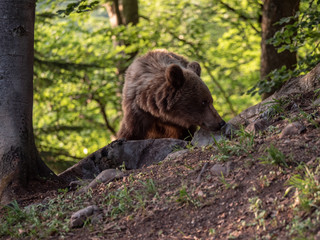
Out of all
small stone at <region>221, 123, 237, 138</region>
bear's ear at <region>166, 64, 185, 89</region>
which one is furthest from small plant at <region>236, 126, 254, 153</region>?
bear's ear at <region>166, 64, 185, 89</region>

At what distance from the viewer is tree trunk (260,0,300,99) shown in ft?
26.1

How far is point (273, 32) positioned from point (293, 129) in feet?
16.4

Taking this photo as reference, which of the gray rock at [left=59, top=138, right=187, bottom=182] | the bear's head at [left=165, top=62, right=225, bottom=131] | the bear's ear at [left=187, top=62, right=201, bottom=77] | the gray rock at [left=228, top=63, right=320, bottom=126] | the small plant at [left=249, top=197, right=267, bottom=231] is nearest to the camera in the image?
the small plant at [left=249, top=197, right=267, bottom=231]

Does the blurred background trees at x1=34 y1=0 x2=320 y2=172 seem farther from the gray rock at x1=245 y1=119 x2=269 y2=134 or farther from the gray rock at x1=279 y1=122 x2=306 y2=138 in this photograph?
the gray rock at x1=279 y1=122 x2=306 y2=138

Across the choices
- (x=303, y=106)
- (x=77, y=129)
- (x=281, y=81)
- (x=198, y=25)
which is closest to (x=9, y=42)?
(x=303, y=106)

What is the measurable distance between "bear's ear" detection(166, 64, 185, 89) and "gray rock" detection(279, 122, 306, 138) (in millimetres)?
2844

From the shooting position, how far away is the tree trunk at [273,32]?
795 centimetres

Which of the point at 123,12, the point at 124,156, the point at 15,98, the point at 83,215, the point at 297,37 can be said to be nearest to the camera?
the point at 83,215

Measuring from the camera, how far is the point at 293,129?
143 inches

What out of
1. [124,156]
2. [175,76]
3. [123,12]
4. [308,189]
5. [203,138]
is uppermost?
[123,12]

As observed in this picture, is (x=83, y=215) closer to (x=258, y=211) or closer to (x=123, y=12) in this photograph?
(x=258, y=211)

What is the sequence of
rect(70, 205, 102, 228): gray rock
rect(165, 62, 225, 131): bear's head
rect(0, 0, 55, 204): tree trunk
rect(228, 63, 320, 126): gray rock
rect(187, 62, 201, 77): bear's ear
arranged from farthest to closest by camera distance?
rect(187, 62, 201, 77): bear's ear → rect(165, 62, 225, 131): bear's head → rect(228, 63, 320, 126): gray rock → rect(0, 0, 55, 204): tree trunk → rect(70, 205, 102, 228): gray rock

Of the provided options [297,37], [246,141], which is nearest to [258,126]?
[246,141]

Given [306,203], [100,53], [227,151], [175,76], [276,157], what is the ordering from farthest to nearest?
[100,53]
[175,76]
[227,151]
[276,157]
[306,203]
